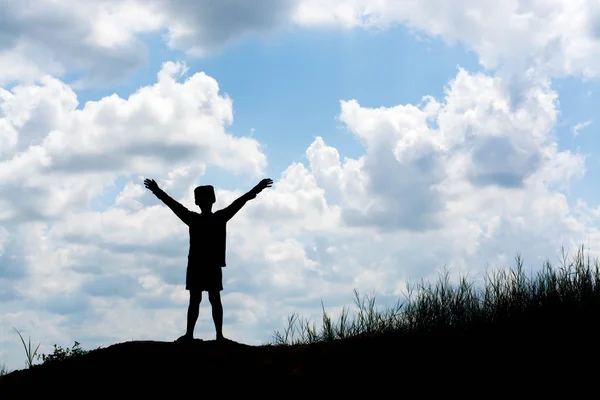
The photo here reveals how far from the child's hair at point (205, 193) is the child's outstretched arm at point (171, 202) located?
11.8 inches

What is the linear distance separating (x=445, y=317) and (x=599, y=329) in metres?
2.29

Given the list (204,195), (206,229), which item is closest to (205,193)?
(204,195)

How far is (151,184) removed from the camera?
388 inches

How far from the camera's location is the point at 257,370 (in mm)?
8336

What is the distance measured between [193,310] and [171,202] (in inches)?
65.5

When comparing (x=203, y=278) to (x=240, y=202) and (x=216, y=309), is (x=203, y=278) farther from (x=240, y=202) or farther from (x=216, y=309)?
(x=240, y=202)

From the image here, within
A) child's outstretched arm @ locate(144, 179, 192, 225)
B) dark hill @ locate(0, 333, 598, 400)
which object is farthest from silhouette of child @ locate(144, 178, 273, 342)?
dark hill @ locate(0, 333, 598, 400)

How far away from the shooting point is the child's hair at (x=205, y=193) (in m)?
9.77

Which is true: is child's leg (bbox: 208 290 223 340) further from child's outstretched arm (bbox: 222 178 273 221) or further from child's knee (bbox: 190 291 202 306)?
child's outstretched arm (bbox: 222 178 273 221)

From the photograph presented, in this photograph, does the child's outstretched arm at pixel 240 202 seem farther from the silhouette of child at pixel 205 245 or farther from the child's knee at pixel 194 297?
the child's knee at pixel 194 297

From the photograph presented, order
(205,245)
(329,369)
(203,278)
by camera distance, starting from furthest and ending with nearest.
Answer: (205,245) < (203,278) < (329,369)

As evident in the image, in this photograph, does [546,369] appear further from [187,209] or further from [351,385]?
[187,209]

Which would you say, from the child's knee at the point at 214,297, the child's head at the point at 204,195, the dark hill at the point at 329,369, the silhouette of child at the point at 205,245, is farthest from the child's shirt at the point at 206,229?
the dark hill at the point at 329,369

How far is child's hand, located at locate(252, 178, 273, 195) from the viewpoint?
992 cm
